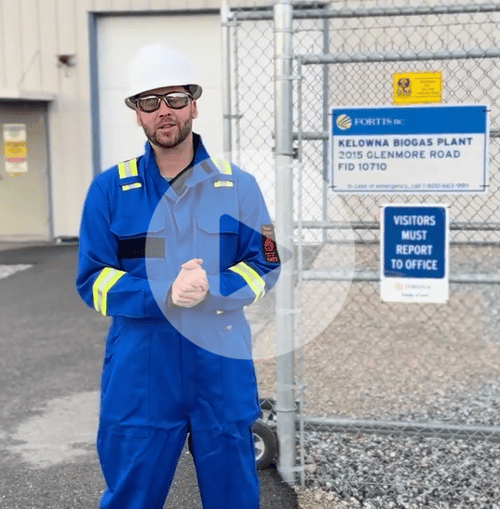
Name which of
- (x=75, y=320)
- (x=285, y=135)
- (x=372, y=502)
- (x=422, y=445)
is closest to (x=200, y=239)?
(x=285, y=135)

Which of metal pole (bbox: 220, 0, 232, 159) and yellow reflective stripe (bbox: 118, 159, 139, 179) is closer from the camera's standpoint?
yellow reflective stripe (bbox: 118, 159, 139, 179)

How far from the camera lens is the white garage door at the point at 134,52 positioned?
49.9ft

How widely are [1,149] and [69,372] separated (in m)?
10.5

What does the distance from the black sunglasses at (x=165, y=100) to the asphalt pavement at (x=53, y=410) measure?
2.21m

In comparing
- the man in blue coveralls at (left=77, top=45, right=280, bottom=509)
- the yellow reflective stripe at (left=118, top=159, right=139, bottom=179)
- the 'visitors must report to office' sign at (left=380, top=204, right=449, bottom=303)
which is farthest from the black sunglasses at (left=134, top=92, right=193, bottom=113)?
the 'visitors must report to office' sign at (left=380, top=204, right=449, bottom=303)

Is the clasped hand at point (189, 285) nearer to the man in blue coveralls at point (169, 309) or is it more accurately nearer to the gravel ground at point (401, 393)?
the man in blue coveralls at point (169, 309)

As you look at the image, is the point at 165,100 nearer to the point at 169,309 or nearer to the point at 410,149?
the point at 169,309

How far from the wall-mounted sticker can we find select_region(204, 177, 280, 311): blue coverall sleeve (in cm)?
1385

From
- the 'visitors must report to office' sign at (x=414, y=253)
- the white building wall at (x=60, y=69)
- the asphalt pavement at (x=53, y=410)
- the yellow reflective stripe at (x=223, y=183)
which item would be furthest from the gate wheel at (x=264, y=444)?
the white building wall at (x=60, y=69)

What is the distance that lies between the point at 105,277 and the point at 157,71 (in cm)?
79

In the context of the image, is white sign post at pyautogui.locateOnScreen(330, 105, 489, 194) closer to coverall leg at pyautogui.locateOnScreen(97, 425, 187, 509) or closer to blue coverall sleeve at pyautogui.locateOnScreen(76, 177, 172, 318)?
blue coverall sleeve at pyautogui.locateOnScreen(76, 177, 172, 318)

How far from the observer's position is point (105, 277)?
2.97 m

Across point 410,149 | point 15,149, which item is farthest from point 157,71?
point 15,149

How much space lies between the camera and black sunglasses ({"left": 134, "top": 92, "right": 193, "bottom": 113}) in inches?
118
